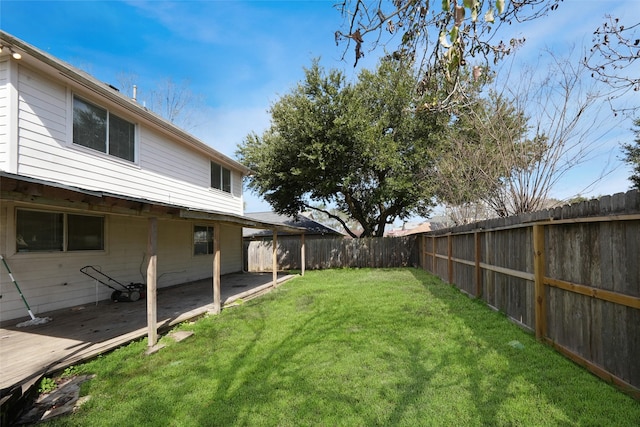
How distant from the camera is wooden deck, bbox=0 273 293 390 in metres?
3.73

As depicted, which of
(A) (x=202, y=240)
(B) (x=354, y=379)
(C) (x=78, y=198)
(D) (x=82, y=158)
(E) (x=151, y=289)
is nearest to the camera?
(B) (x=354, y=379)

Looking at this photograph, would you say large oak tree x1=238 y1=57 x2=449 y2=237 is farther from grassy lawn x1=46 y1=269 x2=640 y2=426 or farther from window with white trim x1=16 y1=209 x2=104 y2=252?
grassy lawn x1=46 y1=269 x2=640 y2=426

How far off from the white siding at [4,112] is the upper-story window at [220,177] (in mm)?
6028

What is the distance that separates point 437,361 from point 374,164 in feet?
36.2

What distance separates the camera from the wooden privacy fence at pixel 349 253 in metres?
16.1

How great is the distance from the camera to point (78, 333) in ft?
16.3

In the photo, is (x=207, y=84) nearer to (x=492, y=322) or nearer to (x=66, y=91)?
(x=66, y=91)

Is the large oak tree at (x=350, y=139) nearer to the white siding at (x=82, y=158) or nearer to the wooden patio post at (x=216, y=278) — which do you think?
the white siding at (x=82, y=158)

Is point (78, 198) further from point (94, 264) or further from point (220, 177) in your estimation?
point (220, 177)

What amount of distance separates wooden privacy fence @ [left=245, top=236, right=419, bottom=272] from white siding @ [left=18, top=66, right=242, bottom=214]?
Result: 7.17 meters

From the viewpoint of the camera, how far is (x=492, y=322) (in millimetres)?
5102

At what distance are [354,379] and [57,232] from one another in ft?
21.0

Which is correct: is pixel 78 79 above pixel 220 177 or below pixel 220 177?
above

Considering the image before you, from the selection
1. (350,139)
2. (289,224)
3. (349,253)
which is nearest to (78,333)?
(350,139)
